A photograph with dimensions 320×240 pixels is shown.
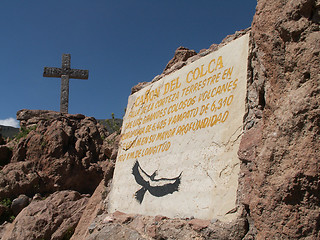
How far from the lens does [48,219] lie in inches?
248

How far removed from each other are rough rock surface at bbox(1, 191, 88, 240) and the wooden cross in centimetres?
461

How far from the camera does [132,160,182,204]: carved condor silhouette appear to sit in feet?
14.4

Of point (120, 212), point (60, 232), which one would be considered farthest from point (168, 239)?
point (60, 232)

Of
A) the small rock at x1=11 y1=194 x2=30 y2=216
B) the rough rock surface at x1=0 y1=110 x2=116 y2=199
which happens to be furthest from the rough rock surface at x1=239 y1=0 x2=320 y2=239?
the small rock at x1=11 y1=194 x2=30 y2=216

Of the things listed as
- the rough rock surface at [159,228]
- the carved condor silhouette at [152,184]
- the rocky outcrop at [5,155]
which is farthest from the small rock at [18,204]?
the carved condor silhouette at [152,184]

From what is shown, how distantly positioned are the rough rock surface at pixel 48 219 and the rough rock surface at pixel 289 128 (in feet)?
13.6

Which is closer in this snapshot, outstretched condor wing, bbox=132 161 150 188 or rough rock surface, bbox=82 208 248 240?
rough rock surface, bbox=82 208 248 240

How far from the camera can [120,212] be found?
202 inches

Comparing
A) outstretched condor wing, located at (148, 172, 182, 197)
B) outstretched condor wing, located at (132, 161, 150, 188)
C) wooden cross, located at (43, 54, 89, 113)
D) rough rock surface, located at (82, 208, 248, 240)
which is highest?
wooden cross, located at (43, 54, 89, 113)

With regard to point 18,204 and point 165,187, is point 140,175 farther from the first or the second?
point 18,204

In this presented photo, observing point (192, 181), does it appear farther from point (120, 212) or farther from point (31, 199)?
point (31, 199)

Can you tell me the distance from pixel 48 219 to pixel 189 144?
A: 307 centimetres

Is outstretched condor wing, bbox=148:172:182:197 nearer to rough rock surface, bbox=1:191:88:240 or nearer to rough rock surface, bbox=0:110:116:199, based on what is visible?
rough rock surface, bbox=1:191:88:240

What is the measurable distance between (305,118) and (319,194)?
0.48 meters
